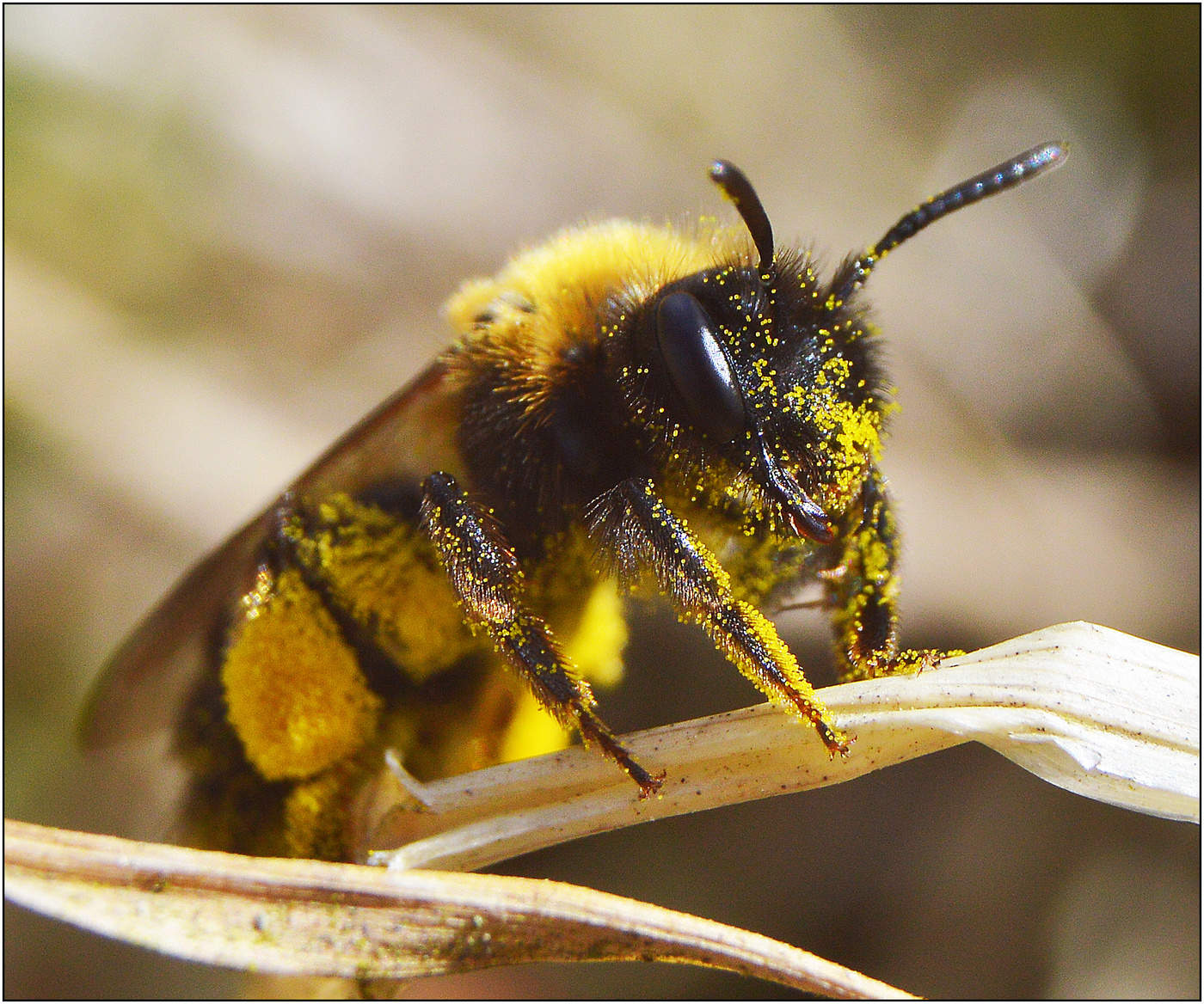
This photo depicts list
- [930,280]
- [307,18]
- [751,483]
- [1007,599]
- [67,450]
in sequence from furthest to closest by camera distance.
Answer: [307,18] → [930,280] → [67,450] → [1007,599] → [751,483]

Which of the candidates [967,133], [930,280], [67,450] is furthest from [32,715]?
[967,133]

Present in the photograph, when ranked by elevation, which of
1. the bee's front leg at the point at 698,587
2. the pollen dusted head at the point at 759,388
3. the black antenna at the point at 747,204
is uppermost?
the black antenna at the point at 747,204

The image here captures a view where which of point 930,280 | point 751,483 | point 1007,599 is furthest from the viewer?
point 930,280

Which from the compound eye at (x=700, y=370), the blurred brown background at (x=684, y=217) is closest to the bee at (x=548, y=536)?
the compound eye at (x=700, y=370)

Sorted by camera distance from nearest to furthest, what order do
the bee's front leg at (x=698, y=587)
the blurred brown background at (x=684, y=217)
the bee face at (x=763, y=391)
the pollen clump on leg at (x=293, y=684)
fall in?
the bee's front leg at (x=698, y=587) → the bee face at (x=763, y=391) → the pollen clump on leg at (x=293, y=684) → the blurred brown background at (x=684, y=217)

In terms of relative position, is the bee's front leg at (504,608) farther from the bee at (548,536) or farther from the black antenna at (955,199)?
the black antenna at (955,199)

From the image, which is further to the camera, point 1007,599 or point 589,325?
point 1007,599

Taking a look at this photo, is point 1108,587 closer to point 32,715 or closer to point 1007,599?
point 1007,599
